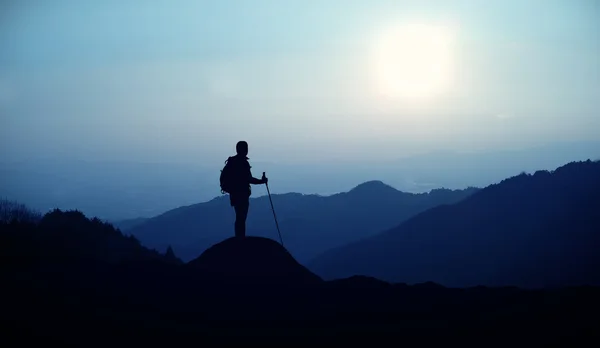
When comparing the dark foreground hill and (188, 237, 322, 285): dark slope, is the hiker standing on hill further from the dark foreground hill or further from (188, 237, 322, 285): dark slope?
the dark foreground hill

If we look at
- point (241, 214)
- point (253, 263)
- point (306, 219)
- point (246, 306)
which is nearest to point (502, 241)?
point (306, 219)

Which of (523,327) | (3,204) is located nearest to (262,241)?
(523,327)

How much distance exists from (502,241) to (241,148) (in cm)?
8955

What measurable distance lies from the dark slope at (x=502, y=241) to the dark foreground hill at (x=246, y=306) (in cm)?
6618

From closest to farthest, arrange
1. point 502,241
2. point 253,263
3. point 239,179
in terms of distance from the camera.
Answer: point 253,263 → point 239,179 → point 502,241

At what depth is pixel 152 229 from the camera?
16762 centimetres

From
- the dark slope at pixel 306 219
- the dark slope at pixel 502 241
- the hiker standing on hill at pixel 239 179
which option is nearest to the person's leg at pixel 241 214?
the hiker standing on hill at pixel 239 179

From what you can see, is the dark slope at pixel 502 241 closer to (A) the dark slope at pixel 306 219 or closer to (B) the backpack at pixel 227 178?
(A) the dark slope at pixel 306 219

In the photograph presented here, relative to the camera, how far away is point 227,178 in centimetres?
1655

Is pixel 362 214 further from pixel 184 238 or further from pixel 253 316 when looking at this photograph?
pixel 253 316

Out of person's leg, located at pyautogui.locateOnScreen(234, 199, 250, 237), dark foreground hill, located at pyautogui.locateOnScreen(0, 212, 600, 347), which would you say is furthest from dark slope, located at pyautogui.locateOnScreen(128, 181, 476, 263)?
dark foreground hill, located at pyautogui.locateOnScreen(0, 212, 600, 347)

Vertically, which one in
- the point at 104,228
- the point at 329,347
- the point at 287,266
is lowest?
the point at 329,347

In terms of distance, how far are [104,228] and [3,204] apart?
681 centimetres

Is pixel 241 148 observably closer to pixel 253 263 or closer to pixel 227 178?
pixel 227 178
